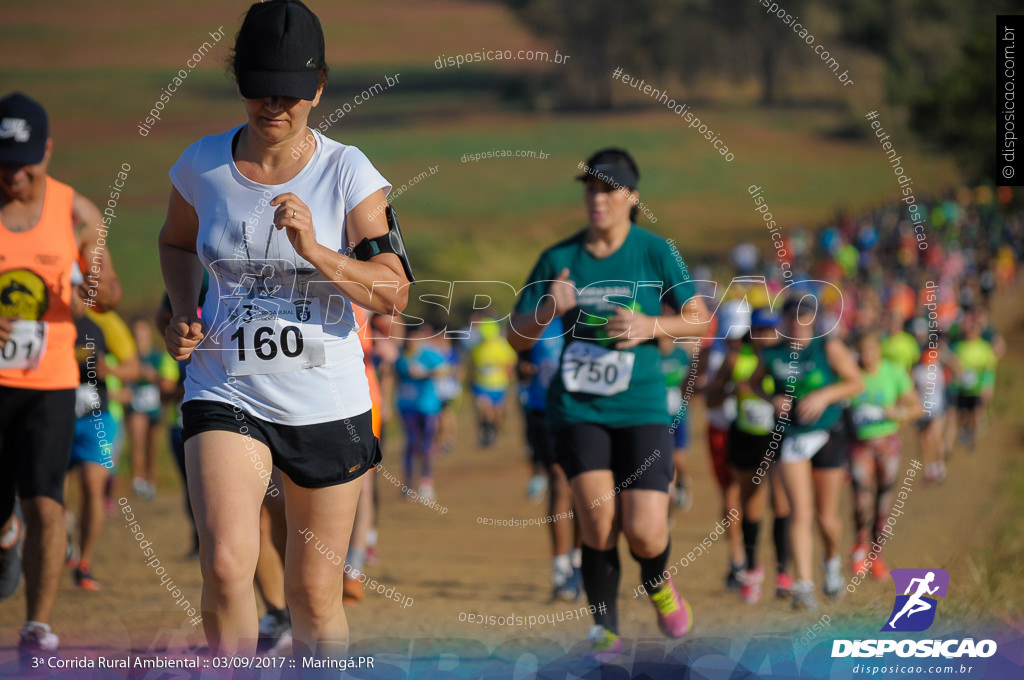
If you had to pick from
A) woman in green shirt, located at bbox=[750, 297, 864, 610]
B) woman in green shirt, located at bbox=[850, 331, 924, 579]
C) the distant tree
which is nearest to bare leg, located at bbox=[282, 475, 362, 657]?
woman in green shirt, located at bbox=[750, 297, 864, 610]

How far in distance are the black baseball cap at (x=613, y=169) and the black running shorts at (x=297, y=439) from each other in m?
1.99

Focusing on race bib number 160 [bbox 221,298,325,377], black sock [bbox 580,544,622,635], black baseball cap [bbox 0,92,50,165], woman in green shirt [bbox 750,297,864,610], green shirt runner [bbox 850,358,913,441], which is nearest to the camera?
race bib number 160 [bbox 221,298,325,377]

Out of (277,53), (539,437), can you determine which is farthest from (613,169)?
(539,437)

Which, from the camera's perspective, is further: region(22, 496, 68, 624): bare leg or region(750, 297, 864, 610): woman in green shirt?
region(750, 297, 864, 610): woman in green shirt

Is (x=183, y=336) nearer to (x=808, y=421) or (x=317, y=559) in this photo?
(x=317, y=559)

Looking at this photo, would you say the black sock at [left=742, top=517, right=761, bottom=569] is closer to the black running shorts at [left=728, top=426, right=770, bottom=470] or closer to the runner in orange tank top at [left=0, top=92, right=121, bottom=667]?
the black running shorts at [left=728, top=426, right=770, bottom=470]

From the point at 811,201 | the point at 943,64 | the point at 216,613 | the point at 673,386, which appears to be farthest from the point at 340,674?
the point at 943,64

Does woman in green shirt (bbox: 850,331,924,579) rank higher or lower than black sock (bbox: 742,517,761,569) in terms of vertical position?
higher

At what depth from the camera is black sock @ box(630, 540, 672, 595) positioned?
4.74 m

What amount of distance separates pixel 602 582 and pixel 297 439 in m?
2.02

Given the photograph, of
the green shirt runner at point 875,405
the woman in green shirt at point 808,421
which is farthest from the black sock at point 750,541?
the green shirt runner at point 875,405

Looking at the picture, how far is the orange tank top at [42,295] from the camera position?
14.7 ft

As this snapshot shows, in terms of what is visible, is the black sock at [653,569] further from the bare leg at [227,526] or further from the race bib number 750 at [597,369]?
the bare leg at [227,526]

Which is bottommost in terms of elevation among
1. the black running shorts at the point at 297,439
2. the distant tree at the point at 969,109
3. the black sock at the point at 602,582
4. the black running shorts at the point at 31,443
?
the black sock at the point at 602,582
